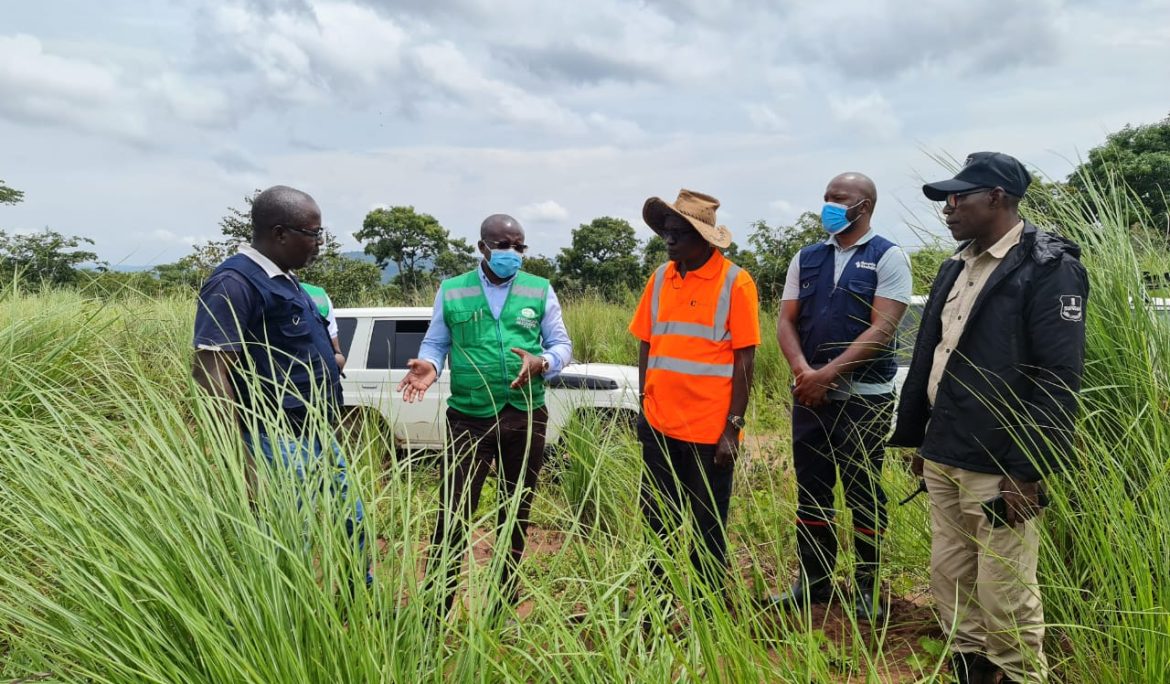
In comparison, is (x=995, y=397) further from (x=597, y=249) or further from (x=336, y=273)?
(x=597, y=249)

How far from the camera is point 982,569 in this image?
2.61 metres

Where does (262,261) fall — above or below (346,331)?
above

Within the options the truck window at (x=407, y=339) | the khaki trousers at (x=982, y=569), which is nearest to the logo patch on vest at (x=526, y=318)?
the khaki trousers at (x=982, y=569)

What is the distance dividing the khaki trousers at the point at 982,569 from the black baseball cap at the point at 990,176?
105cm

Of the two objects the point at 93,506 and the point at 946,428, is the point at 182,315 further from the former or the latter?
the point at 946,428

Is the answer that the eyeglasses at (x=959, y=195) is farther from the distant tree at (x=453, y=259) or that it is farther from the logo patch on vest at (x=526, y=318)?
the distant tree at (x=453, y=259)

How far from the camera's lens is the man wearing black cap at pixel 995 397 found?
2490 millimetres

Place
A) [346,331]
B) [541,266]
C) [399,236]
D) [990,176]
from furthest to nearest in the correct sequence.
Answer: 1. [399,236]
2. [541,266]
3. [346,331]
4. [990,176]

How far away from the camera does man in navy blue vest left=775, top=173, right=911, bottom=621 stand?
351 cm

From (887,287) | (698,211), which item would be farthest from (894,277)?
(698,211)

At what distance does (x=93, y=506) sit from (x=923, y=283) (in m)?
3.92

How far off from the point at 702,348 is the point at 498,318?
1.10 metres

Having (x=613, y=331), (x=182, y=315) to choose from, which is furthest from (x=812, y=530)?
(x=613, y=331)

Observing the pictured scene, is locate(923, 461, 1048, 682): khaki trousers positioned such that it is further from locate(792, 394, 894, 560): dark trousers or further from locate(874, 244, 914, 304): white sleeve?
locate(874, 244, 914, 304): white sleeve
